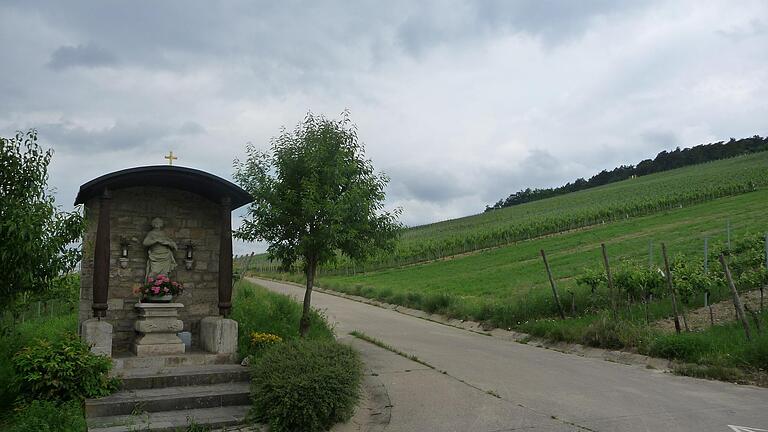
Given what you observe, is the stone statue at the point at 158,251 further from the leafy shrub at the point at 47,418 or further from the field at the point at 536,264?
the field at the point at 536,264

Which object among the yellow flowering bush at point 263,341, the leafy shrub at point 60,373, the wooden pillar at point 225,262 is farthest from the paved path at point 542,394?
the leafy shrub at point 60,373

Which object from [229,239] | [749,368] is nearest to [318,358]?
[229,239]

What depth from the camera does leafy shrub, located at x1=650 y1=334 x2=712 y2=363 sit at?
11.8 meters

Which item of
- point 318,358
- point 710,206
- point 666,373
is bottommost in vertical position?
point 666,373

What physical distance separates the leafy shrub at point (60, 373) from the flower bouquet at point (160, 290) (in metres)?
2.30

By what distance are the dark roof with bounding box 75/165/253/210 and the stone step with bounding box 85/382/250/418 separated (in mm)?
3824

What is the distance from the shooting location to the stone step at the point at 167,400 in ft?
26.5

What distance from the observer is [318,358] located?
26.8 ft

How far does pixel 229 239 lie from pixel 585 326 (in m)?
9.06

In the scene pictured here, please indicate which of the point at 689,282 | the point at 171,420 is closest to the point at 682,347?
the point at 689,282

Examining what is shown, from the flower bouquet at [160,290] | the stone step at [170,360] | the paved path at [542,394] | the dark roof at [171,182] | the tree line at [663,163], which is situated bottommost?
the paved path at [542,394]

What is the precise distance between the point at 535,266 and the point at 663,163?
10679 centimetres

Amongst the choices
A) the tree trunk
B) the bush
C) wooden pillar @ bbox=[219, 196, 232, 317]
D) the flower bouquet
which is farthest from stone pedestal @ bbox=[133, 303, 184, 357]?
the tree trunk

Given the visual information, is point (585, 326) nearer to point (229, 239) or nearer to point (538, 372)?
point (538, 372)
